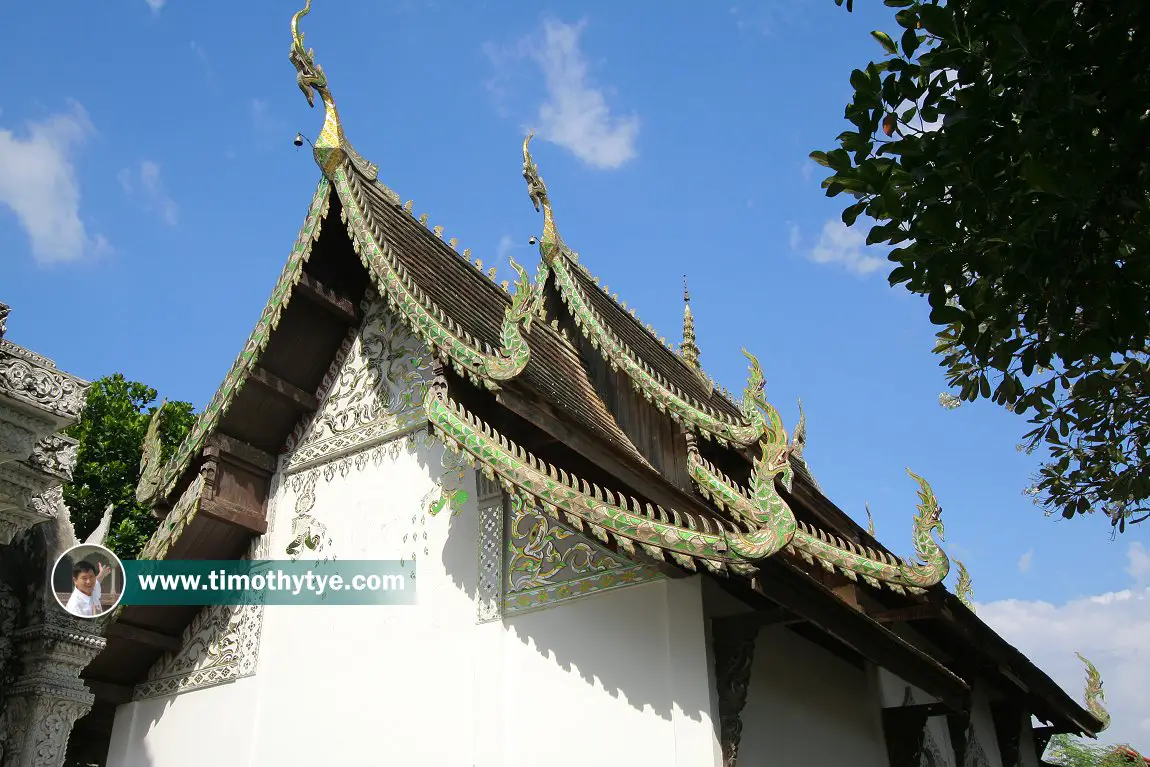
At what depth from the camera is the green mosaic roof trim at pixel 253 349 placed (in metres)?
7.84

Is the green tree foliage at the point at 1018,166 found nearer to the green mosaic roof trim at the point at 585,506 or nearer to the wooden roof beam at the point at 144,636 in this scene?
the green mosaic roof trim at the point at 585,506

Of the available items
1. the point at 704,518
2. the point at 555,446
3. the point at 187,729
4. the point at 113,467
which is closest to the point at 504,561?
the point at 555,446

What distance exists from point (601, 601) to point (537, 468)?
95 cm

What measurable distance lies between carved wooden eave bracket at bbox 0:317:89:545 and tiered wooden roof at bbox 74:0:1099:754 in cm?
272

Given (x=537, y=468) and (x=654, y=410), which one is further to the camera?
(x=654, y=410)

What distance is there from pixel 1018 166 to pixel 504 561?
426cm

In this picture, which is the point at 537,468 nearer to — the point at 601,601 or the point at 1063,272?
the point at 601,601

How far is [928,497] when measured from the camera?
267 inches

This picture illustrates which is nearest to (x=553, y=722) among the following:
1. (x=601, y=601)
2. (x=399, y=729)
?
(x=601, y=601)

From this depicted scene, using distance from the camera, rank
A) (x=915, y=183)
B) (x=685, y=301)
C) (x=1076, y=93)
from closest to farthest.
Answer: (x=1076, y=93), (x=915, y=183), (x=685, y=301)

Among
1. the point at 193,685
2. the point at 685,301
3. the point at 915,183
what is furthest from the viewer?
the point at 685,301

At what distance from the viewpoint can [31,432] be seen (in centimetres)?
334

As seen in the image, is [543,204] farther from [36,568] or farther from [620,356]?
[36,568]

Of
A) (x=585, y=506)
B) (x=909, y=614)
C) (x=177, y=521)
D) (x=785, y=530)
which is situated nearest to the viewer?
(x=785, y=530)
